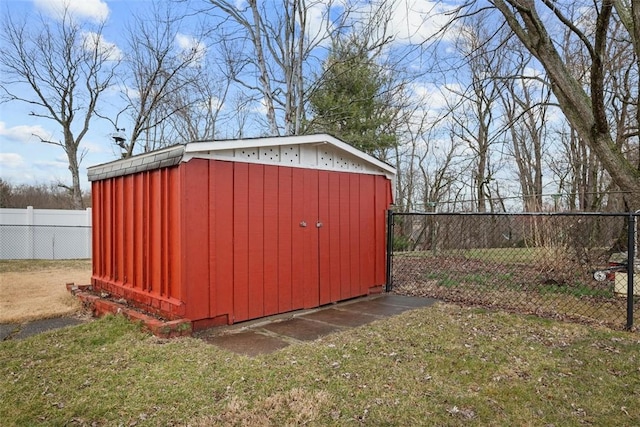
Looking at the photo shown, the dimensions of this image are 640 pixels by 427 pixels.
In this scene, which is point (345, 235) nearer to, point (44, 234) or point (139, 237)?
point (139, 237)

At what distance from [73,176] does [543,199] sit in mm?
16096

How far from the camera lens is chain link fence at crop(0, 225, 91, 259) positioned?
37.3 feet

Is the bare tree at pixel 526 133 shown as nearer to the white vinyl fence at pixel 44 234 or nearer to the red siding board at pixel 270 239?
the red siding board at pixel 270 239

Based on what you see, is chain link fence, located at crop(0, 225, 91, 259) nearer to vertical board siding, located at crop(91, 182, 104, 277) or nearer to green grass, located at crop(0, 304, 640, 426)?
vertical board siding, located at crop(91, 182, 104, 277)

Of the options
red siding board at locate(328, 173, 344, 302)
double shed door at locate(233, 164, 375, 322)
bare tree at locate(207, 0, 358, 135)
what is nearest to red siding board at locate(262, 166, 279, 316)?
double shed door at locate(233, 164, 375, 322)

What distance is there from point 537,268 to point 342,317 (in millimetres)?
4100

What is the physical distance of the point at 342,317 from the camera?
464 centimetres

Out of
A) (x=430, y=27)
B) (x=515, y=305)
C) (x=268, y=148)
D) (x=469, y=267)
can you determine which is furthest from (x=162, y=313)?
(x=469, y=267)

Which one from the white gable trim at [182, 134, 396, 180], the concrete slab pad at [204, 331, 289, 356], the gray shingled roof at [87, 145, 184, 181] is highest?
the white gable trim at [182, 134, 396, 180]

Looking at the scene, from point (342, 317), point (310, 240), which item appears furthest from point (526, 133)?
point (342, 317)

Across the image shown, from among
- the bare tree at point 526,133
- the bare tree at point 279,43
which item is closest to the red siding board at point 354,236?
the bare tree at point 279,43

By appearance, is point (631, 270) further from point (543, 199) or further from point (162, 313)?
point (543, 199)

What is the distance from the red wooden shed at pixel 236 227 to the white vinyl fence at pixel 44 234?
313 inches

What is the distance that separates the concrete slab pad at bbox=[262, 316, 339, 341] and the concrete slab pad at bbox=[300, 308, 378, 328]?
151 millimetres
